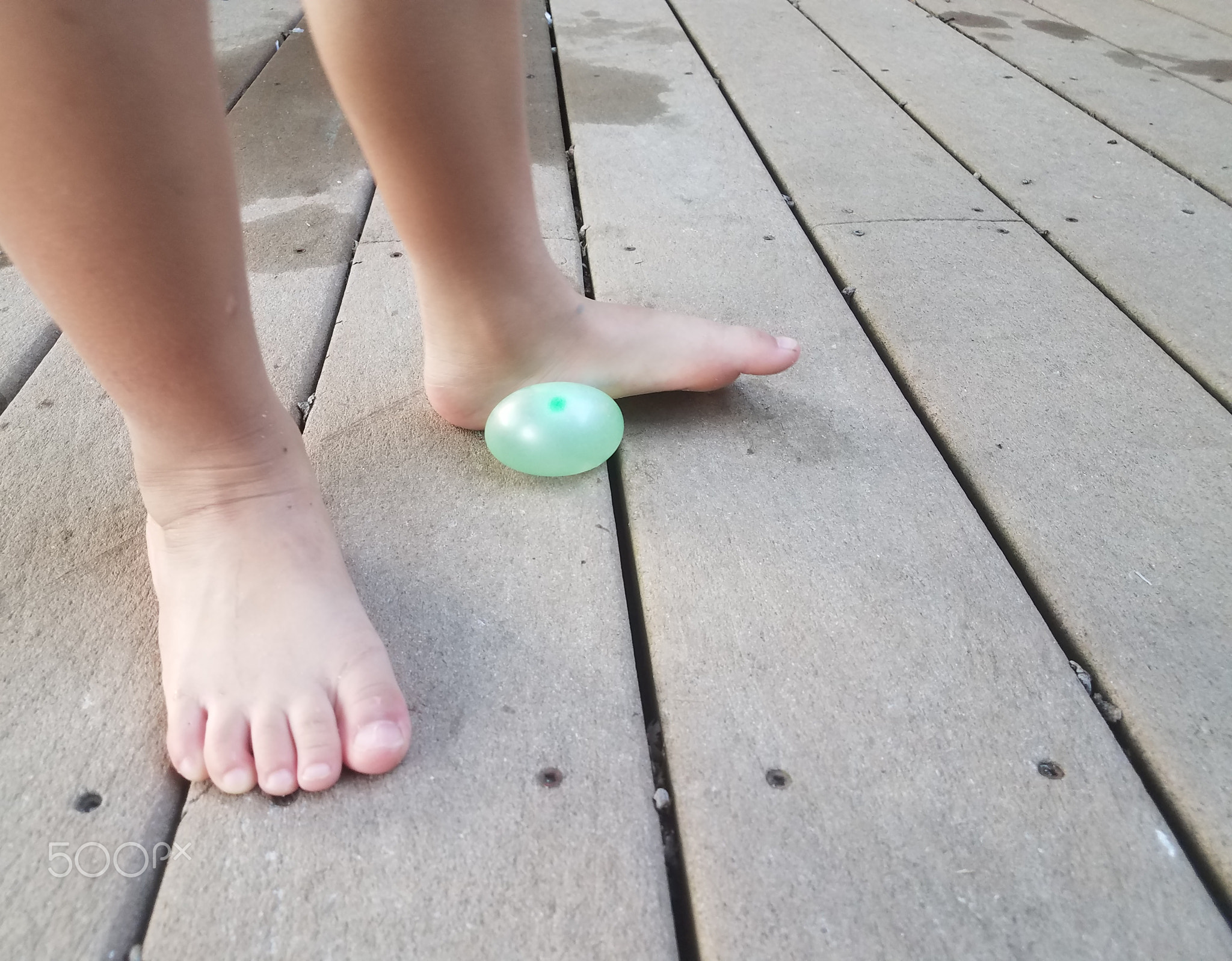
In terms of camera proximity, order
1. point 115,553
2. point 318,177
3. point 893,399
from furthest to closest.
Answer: point 318,177 → point 893,399 → point 115,553

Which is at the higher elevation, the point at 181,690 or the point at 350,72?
the point at 350,72

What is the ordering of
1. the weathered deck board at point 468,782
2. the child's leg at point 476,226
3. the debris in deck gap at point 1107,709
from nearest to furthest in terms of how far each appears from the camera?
1. the weathered deck board at point 468,782
2. the debris in deck gap at point 1107,709
3. the child's leg at point 476,226

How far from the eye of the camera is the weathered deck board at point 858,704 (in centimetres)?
53

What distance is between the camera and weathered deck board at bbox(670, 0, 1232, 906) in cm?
66

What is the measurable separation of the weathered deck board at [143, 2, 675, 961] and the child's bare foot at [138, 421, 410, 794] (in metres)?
0.03

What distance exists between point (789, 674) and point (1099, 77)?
1.86 metres

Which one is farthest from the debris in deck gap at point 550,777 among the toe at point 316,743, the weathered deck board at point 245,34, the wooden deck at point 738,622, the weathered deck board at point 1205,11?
the weathered deck board at point 1205,11

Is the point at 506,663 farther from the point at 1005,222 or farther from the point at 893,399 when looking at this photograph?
the point at 1005,222

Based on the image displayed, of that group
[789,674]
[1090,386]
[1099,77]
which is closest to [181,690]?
[789,674]

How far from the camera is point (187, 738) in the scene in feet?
2.00

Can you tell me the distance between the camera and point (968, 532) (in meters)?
0.79

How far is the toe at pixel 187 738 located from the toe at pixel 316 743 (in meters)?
0.06

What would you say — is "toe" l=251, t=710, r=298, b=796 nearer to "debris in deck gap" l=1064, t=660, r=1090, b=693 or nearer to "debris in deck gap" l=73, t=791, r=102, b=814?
"debris in deck gap" l=73, t=791, r=102, b=814

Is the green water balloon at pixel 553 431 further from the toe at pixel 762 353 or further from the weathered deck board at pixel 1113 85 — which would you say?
the weathered deck board at pixel 1113 85
